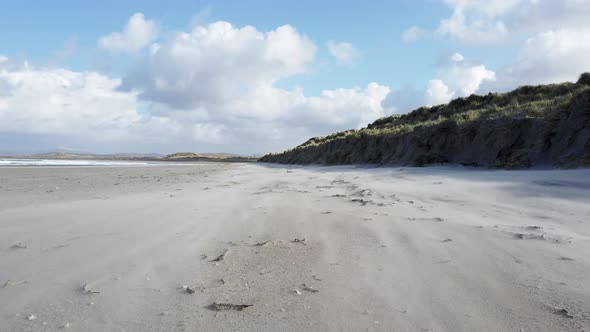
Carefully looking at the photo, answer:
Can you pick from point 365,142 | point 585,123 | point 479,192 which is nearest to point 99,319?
point 479,192

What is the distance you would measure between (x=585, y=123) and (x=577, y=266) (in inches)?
303

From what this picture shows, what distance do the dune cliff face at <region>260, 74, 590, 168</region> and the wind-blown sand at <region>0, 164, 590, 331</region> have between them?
Answer: 4.71m

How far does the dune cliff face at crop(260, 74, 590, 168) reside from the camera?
8.06 metres

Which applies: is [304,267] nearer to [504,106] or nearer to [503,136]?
[503,136]

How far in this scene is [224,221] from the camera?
355cm

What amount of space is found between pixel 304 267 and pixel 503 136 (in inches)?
380

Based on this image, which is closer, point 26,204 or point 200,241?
point 200,241

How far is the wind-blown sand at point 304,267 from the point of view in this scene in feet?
5.19

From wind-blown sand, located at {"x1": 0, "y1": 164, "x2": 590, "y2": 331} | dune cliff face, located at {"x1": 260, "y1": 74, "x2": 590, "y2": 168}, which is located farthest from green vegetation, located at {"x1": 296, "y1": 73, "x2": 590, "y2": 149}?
wind-blown sand, located at {"x1": 0, "y1": 164, "x2": 590, "y2": 331}

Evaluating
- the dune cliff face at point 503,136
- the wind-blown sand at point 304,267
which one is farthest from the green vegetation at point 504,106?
the wind-blown sand at point 304,267

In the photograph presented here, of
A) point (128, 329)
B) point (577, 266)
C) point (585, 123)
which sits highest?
point (585, 123)

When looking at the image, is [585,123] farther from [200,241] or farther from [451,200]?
[200,241]

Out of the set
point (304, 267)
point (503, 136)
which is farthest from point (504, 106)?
point (304, 267)

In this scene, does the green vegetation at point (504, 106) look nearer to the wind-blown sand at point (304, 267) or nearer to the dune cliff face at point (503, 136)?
the dune cliff face at point (503, 136)
